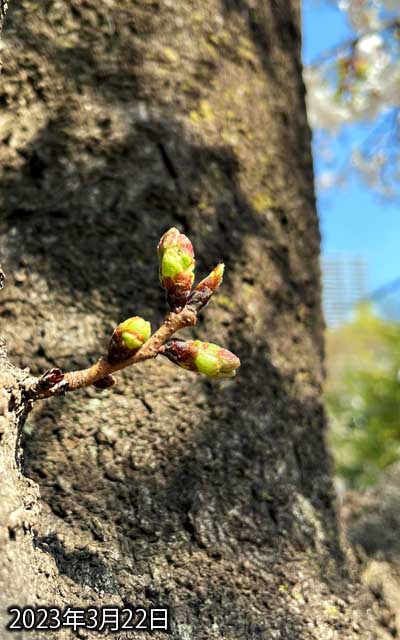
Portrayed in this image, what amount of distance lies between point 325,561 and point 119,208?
0.63m

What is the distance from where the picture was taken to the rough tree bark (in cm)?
88

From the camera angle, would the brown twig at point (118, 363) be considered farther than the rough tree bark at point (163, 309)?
No

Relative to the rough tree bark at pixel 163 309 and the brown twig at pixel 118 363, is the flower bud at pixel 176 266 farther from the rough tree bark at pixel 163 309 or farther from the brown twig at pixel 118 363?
the rough tree bark at pixel 163 309

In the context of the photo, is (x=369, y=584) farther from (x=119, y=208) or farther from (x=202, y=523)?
(x=119, y=208)

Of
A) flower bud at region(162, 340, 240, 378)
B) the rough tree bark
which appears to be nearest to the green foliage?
the rough tree bark

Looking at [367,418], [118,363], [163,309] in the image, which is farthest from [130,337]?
[367,418]

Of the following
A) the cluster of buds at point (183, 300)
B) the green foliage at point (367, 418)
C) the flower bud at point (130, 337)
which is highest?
the green foliage at point (367, 418)

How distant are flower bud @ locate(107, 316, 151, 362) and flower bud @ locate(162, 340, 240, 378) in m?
0.05

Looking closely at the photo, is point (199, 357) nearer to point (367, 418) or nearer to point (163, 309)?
point (163, 309)

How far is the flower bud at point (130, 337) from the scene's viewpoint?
67 cm

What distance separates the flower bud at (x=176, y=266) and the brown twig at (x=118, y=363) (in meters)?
0.01

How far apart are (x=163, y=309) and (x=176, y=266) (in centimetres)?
37

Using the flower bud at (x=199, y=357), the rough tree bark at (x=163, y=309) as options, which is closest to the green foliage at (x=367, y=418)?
the rough tree bark at (x=163, y=309)

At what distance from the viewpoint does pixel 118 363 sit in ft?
2.30
